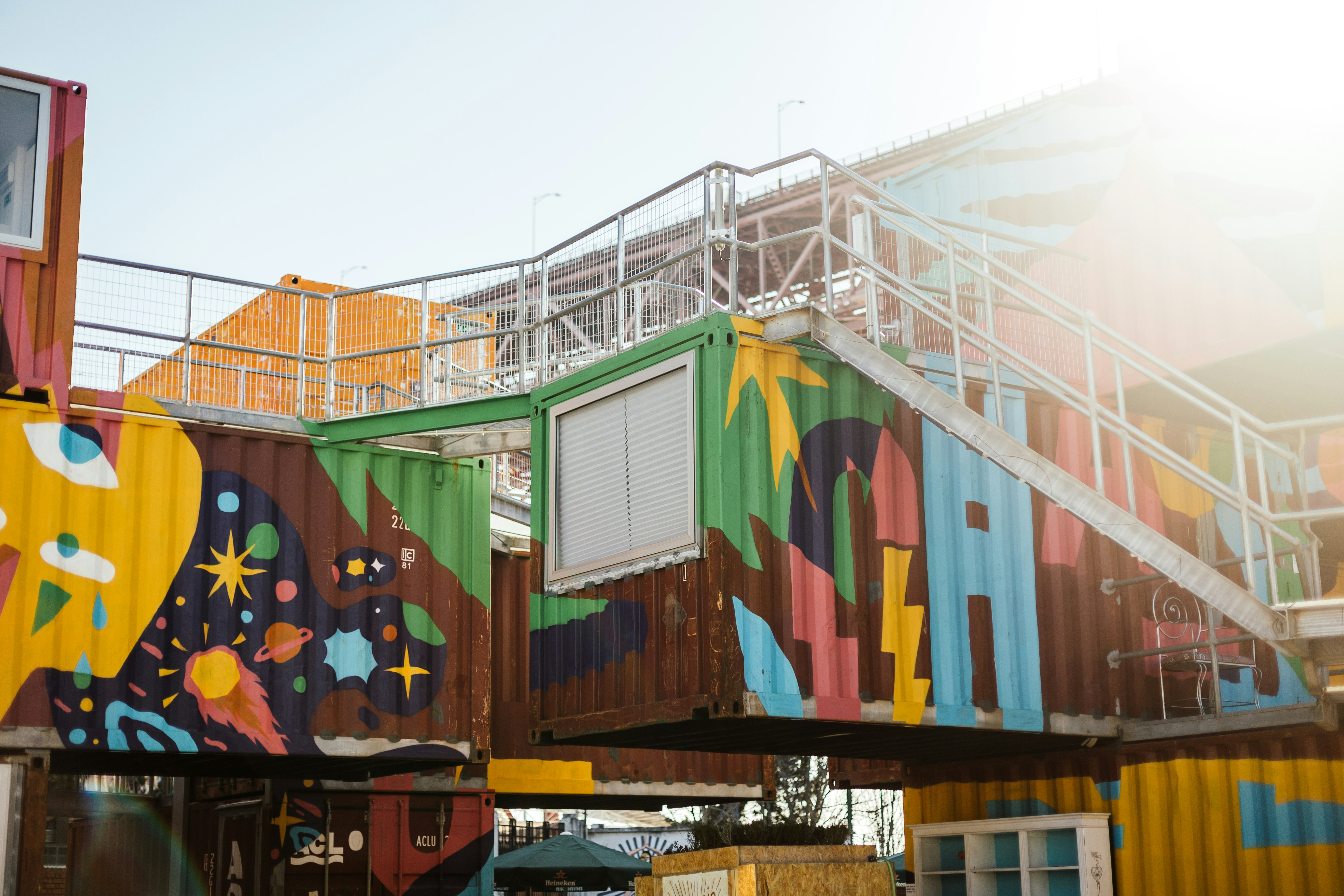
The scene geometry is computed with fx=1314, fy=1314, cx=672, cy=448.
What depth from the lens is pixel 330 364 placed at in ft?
48.3

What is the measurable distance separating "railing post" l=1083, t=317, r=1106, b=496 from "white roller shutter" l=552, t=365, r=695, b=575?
3049 mm

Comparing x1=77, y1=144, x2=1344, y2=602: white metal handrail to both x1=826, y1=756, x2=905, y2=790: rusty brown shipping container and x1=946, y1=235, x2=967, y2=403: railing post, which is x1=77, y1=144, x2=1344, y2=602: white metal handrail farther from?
x1=826, y1=756, x2=905, y2=790: rusty brown shipping container

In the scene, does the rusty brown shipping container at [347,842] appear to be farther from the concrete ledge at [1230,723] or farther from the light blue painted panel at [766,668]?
the concrete ledge at [1230,723]

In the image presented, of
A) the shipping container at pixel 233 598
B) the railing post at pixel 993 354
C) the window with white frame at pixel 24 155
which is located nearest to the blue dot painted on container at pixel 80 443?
the shipping container at pixel 233 598

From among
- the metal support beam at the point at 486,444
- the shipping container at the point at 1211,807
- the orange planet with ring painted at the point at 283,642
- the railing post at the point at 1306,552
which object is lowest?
the shipping container at the point at 1211,807

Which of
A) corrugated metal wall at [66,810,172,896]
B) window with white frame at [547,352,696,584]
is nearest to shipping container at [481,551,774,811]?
corrugated metal wall at [66,810,172,896]

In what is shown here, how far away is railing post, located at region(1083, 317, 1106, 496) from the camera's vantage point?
29.0ft

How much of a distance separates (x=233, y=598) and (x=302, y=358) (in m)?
2.88

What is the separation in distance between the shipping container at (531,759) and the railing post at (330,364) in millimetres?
3009

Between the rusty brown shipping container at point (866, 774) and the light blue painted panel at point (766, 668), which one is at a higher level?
the light blue painted panel at point (766, 668)

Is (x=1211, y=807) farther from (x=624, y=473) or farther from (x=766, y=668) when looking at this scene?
(x=624, y=473)

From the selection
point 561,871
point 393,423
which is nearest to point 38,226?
point 393,423

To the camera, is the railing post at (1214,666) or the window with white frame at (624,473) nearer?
the window with white frame at (624,473)

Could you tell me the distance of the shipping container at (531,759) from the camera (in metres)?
17.1
